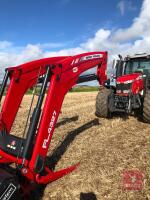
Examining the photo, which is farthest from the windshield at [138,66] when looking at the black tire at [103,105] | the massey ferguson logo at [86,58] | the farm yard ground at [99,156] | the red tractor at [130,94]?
the massey ferguson logo at [86,58]

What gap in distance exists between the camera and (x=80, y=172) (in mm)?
5520

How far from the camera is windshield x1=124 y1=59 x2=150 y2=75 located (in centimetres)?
1029

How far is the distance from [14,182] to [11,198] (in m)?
0.20

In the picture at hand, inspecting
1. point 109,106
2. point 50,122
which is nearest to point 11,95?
point 50,122

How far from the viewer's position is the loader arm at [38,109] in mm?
4629

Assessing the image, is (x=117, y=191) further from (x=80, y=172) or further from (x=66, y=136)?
(x=66, y=136)

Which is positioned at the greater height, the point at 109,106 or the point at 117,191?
the point at 109,106

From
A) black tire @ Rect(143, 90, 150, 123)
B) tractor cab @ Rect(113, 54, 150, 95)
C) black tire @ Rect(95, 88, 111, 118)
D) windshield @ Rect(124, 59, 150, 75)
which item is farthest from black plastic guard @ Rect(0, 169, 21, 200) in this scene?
windshield @ Rect(124, 59, 150, 75)

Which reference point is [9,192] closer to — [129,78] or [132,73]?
[129,78]

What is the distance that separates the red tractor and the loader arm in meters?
3.43

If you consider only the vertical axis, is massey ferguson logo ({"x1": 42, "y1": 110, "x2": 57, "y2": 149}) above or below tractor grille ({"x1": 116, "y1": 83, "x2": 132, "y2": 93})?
below

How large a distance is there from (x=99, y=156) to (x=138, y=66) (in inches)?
201

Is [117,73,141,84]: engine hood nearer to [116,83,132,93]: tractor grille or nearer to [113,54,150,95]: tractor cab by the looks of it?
[113,54,150,95]: tractor cab

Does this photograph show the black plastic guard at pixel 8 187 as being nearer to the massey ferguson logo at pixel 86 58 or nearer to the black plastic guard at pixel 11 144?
the black plastic guard at pixel 11 144
